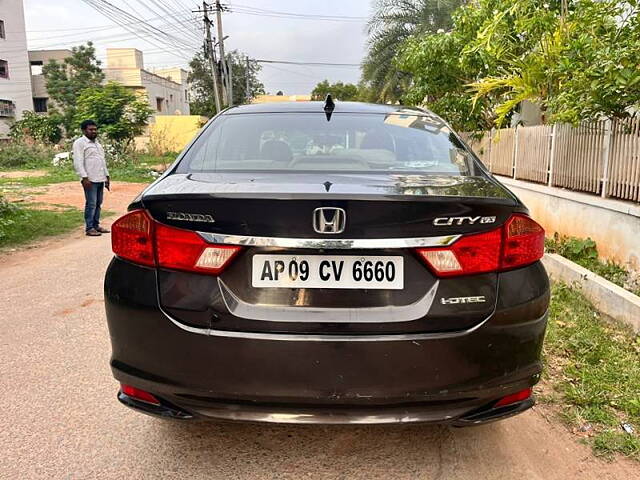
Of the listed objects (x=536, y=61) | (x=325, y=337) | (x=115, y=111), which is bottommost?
(x=325, y=337)

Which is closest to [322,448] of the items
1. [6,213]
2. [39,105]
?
[6,213]

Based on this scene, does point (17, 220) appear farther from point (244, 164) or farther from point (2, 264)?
point (244, 164)

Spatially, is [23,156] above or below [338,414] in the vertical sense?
above

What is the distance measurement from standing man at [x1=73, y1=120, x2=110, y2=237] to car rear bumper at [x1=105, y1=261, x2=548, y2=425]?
6.73m

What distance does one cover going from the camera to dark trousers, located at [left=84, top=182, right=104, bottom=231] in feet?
26.7

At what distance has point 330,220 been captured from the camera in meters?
1.83

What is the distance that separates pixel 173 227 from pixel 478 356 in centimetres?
116

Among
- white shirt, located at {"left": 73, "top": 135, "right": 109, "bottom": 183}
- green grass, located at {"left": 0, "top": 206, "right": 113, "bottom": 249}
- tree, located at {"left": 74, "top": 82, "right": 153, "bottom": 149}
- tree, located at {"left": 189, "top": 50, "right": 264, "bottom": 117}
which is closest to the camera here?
green grass, located at {"left": 0, "top": 206, "right": 113, "bottom": 249}

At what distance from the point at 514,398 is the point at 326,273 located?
882 mm

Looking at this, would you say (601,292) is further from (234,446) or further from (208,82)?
(208,82)

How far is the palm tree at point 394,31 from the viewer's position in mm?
17609

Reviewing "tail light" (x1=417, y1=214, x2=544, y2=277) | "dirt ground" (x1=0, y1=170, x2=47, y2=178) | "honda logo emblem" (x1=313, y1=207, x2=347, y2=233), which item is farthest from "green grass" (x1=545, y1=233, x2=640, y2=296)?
"dirt ground" (x1=0, y1=170, x2=47, y2=178)

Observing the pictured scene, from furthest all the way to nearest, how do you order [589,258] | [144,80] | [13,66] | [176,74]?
[176,74] < [144,80] < [13,66] < [589,258]

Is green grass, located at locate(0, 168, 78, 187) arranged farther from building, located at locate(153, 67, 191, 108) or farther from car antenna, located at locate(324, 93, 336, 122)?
building, located at locate(153, 67, 191, 108)
